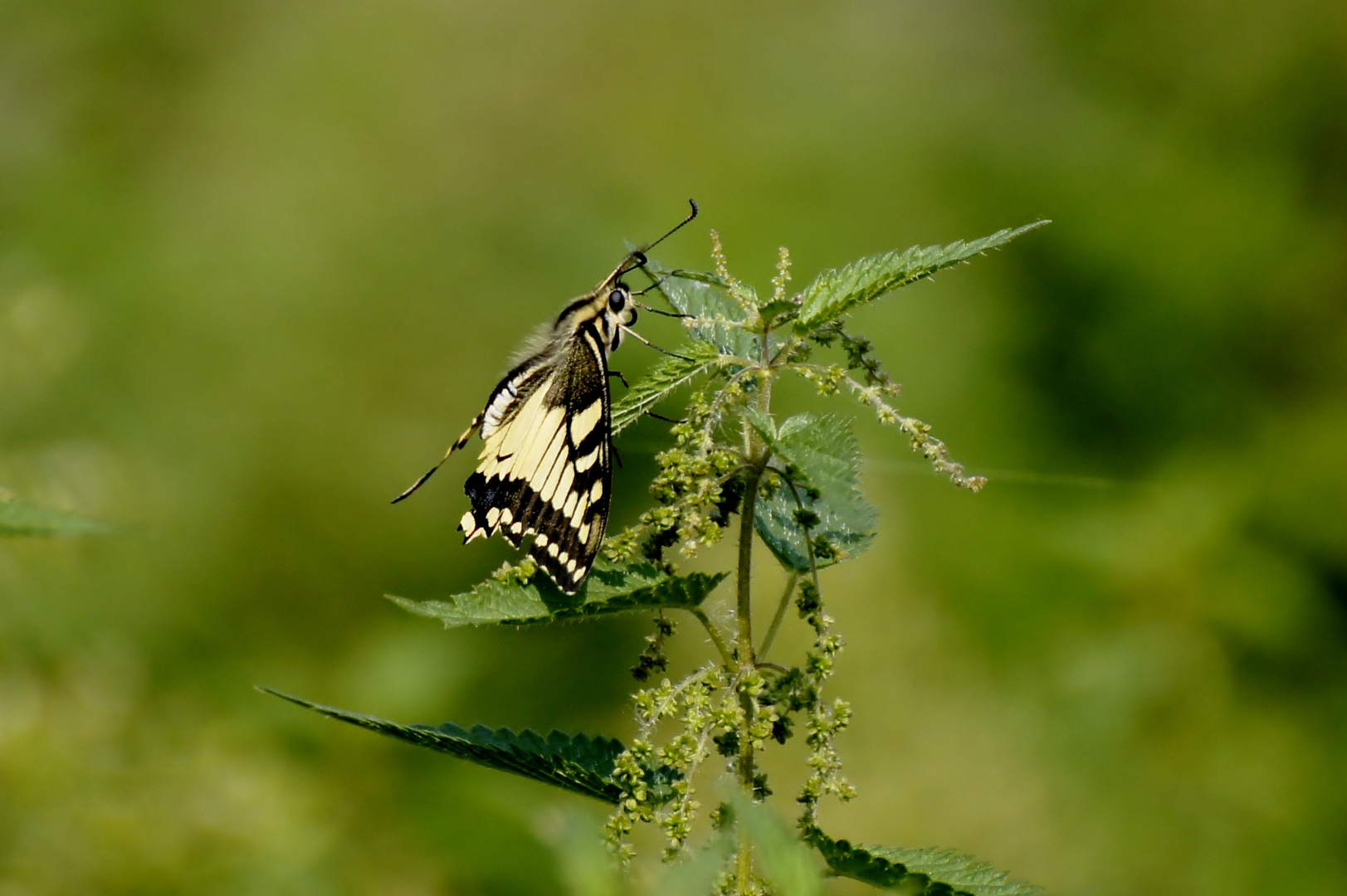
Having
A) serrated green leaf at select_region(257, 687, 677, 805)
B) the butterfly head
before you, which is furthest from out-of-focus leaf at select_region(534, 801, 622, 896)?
the butterfly head

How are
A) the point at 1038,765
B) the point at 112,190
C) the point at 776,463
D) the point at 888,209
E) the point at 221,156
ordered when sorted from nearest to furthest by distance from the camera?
the point at 776,463 → the point at 1038,765 → the point at 888,209 → the point at 112,190 → the point at 221,156

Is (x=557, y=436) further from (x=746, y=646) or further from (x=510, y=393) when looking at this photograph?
(x=746, y=646)

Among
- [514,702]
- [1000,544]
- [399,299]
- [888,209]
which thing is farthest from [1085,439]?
[399,299]

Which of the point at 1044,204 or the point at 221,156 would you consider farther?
the point at 221,156

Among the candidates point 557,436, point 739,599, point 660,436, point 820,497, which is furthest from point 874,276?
point 660,436

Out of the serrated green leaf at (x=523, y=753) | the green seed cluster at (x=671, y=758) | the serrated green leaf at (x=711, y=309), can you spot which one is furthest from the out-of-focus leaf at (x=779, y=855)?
the serrated green leaf at (x=711, y=309)

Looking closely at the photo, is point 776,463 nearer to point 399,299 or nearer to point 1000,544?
point 1000,544
